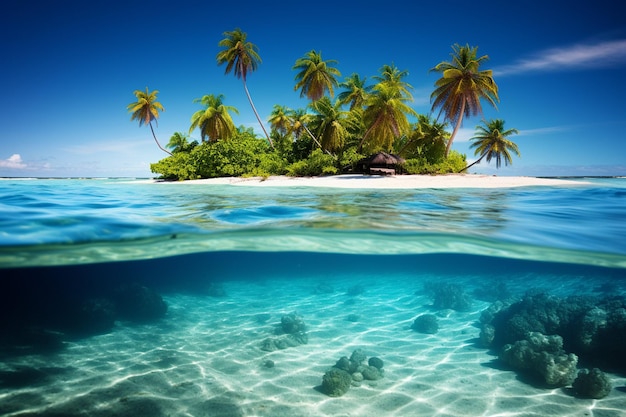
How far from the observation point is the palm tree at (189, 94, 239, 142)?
4356cm

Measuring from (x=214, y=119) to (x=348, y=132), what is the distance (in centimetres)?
1663

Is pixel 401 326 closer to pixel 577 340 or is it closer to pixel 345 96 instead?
pixel 577 340

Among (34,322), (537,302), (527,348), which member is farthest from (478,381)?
(34,322)

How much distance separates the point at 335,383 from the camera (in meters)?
6.90

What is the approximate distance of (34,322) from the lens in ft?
37.7

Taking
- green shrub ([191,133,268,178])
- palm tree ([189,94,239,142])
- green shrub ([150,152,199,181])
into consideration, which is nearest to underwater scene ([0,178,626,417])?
green shrub ([191,133,268,178])

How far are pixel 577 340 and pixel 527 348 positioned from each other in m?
1.98

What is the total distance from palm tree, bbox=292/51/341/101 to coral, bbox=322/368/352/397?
128 feet

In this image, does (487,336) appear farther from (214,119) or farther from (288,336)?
(214,119)

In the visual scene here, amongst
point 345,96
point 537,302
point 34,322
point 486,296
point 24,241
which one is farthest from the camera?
point 345,96

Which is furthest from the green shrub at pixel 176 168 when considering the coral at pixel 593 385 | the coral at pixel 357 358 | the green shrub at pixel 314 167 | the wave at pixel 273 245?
the coral at pixel 593 385

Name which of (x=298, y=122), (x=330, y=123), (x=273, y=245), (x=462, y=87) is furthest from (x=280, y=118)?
(x=273, y=245)

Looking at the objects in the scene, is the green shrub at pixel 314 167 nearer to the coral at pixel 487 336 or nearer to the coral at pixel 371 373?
the coral at pixel 487 336

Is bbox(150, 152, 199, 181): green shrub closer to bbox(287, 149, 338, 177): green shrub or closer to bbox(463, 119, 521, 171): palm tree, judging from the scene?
bbox(287, 149, 338, 177): green shrub
